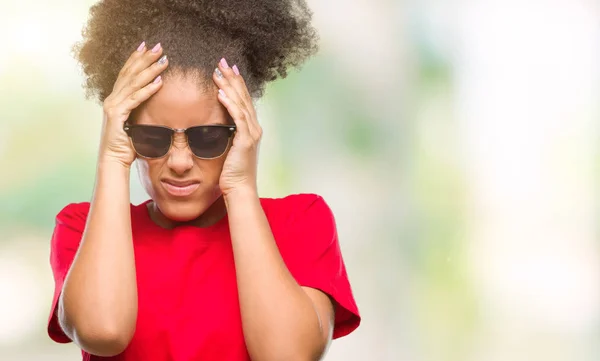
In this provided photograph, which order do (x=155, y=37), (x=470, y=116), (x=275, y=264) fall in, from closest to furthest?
(x=275, y=264) → (x=155, y=37) → (x=470, y=116)

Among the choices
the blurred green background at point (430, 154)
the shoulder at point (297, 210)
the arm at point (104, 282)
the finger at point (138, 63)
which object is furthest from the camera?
the blurred green background at point (430, 154)

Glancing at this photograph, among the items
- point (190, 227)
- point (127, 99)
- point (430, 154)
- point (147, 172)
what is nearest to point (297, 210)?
point (190, 227)

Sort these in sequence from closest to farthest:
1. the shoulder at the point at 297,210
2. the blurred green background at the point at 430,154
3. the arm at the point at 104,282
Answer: the arm at the point at 104,282 < the shoulder at the point at 297,210 < the blurred green background at the point at 430,154

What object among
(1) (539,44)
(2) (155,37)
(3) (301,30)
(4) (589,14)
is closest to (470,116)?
(1) (539,44)

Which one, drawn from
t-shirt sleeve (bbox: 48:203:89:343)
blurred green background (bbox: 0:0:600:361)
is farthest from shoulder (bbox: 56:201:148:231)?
blurred green background (bbox: 0:0:600:361)

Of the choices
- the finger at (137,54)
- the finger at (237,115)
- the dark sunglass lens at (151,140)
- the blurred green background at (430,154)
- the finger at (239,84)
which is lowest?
the blurred green background at (430,154)

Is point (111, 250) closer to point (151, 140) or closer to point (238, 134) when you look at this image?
point (151, 140)

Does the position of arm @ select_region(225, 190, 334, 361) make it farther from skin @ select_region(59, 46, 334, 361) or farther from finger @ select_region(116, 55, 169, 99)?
finger @ select_region(116, 55, 169, 99)

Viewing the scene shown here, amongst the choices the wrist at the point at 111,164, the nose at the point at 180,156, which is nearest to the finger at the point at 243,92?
the nose at the point at 180,156

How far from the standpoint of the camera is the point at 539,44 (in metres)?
3.74

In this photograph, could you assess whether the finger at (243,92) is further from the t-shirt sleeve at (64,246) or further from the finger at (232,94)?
the t-shirt sleeve at (64,246)

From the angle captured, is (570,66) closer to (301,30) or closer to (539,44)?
(539,44)

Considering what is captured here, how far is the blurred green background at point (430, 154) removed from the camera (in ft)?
11.3

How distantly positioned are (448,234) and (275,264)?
1.91m
